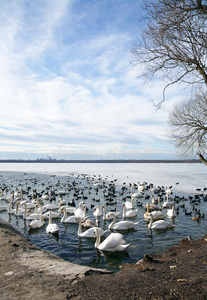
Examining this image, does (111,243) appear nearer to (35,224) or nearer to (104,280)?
(104,280)

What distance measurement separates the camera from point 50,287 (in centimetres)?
484

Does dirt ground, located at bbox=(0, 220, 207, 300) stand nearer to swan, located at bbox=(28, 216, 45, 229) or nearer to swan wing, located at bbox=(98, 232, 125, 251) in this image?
swan wing, located at bbox=(98, 232, 125, 251)

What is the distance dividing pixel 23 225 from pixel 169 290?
33.5ft

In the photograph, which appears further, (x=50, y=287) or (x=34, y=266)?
(x=34, y=266)

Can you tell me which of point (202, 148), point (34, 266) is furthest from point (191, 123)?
point (34, 266)

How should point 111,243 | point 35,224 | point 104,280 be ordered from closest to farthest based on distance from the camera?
point 104,280 → point 111,243 → point 35,224

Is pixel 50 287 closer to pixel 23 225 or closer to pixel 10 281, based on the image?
pixel 10 281

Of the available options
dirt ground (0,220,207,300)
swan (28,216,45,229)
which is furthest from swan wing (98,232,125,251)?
swan (28,216,45,229)

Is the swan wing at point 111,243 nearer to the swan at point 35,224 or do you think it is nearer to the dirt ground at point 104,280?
the dirt ground at point 104,280

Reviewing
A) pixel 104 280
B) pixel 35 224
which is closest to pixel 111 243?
pixel 104 280

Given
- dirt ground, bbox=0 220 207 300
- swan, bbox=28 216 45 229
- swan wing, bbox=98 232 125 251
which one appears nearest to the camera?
dirt ground, bbox=0 220 207 300

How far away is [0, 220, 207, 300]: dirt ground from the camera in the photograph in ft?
14.3

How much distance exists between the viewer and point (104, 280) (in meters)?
5.01

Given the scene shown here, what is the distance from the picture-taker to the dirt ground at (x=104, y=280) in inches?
171
